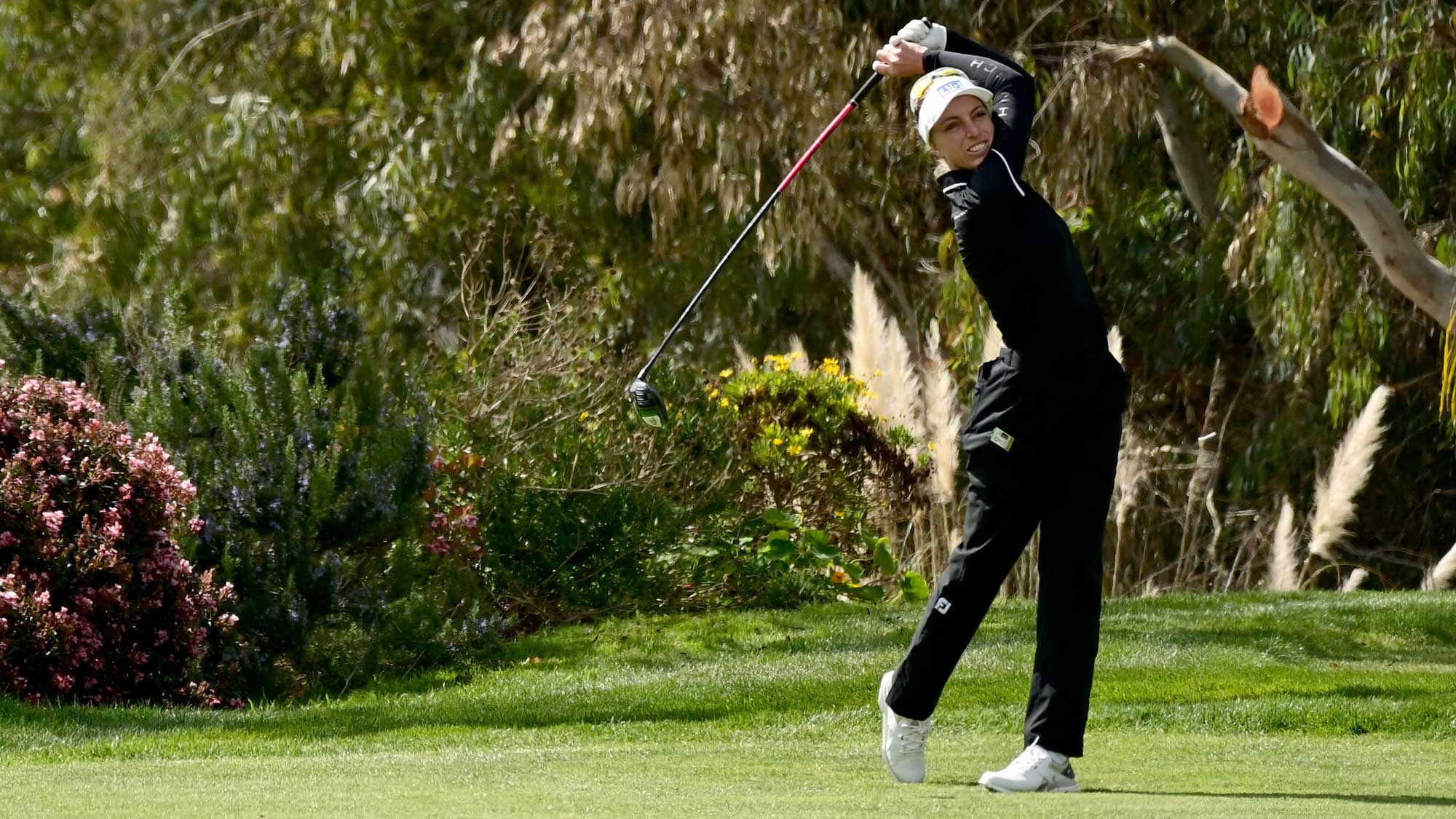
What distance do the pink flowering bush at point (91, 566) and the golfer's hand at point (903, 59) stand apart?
4141 millimetres

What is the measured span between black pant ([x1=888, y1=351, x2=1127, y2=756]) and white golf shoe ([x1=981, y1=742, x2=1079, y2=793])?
44 millimetres

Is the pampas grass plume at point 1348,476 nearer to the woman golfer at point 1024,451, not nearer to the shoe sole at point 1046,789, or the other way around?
the woman golfer at point 1024,451

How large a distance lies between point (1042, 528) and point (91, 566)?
4.74 metres

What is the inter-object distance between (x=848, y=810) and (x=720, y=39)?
35.6 feet

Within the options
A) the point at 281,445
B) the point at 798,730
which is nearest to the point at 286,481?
the point at 281,445

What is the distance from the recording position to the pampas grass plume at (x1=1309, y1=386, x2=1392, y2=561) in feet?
43.3

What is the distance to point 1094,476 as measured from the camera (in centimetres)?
548

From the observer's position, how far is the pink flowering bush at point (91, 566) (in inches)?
335

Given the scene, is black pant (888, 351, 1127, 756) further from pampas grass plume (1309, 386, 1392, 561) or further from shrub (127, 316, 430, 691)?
pampas grass plume (1309, 386, 1392, 561)

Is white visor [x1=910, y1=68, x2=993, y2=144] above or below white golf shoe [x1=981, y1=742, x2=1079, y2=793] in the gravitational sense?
above

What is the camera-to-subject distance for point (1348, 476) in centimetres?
1334

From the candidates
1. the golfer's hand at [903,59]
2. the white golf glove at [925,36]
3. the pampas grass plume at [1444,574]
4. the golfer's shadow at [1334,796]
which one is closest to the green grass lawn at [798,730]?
the golfer's shadow at [1334,796]

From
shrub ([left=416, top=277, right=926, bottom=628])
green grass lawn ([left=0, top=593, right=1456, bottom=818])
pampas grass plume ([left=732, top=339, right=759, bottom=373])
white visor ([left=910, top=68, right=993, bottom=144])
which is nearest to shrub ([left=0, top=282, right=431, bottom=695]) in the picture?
green grass lawn ([left=0, top=593, right=1456, bottom=818])

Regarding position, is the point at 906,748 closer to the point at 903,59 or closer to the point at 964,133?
the point at 964,133
